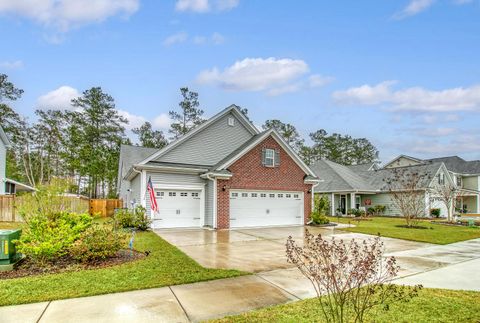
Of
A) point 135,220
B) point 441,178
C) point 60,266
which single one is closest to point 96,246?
point 60,266

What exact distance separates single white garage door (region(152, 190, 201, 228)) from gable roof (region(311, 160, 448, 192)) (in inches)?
653

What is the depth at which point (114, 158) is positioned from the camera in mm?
39156

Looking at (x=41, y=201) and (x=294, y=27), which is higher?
(x=294, y=27)

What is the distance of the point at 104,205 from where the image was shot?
25844 mm

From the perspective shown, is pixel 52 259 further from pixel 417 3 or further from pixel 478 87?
pixel 478 87

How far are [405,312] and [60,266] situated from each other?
7.75 meters

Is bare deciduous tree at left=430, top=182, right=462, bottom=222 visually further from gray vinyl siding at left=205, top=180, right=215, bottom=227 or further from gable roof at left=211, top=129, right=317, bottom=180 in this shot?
gray vinyl siding at left=205, top=180, right=215, bottom=227

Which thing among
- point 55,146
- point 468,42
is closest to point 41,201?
point 468,42

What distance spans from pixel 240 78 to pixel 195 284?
64.2ft

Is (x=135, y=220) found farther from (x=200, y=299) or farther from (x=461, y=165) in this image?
(x=461, y=165)

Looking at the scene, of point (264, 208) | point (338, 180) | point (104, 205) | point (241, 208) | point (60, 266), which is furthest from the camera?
point (338, 180)

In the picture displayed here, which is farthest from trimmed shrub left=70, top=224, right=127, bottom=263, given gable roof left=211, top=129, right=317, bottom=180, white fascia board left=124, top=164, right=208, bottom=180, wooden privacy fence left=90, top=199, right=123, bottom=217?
wooden privacy fence left=90, top=199, right=123, bottom=217

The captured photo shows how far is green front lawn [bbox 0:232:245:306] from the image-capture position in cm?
552

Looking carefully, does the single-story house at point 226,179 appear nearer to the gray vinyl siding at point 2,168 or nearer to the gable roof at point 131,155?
the gable roof at point 131,155
